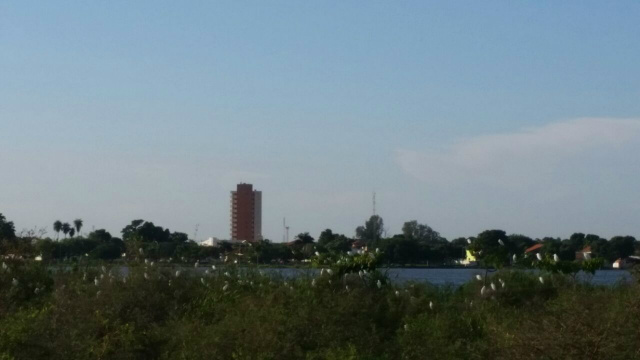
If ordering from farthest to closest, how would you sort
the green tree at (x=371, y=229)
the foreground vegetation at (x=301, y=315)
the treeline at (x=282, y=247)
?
1. the green tree at (x=371, y=229)
2. the treeline at (x=282, y=247)
3. the foreground vegetation at (x=301, y=315)

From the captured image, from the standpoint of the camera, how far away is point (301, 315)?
18188mm

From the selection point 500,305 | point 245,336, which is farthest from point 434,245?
point 245,336

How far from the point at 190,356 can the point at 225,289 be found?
4.84 metres

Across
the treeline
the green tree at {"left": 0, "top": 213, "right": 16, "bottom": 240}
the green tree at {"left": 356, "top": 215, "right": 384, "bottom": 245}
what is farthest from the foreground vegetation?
the green tree at {"left": 356, "top": 215, "right": 384, "bottom": 245}

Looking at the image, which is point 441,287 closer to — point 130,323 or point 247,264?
point 247,264

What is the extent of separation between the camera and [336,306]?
1906 cm

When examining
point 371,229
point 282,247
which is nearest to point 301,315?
point 282,247

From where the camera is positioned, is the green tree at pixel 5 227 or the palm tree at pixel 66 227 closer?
the green tree at pixel 5 227

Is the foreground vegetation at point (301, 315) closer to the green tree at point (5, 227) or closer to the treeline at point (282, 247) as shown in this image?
the treeline at point (282, 247)

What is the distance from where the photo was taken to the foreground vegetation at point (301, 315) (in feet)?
48.0

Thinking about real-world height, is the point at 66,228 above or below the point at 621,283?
above

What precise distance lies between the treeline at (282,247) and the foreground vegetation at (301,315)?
1.52 metres

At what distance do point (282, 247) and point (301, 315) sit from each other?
486 inches

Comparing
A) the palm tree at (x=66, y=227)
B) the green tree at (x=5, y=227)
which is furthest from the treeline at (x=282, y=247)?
the palm tree at (x=66, y=227)
